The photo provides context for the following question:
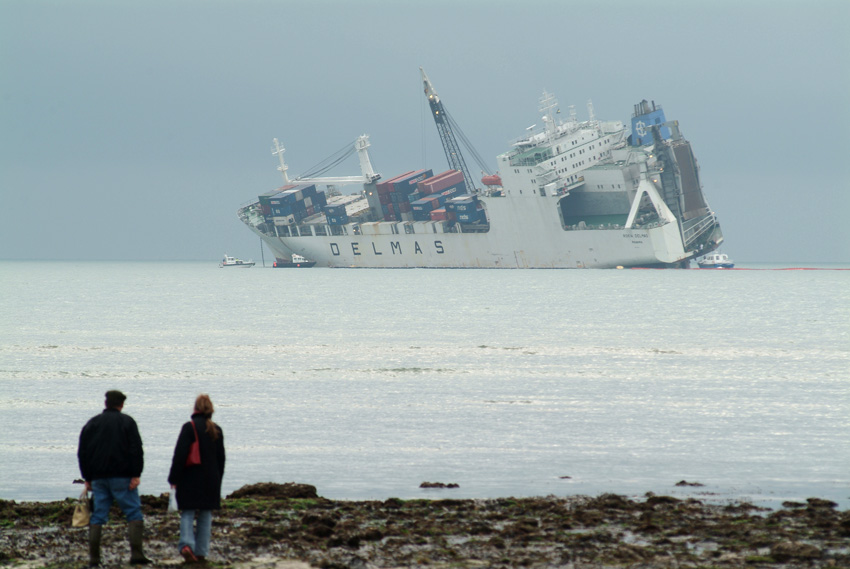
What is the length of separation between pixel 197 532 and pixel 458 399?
12465mm

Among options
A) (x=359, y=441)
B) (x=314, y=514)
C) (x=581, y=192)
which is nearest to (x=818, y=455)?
(x=359, y=441)

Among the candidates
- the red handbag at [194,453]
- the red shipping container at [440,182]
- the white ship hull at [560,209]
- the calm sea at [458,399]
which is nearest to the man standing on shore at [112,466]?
the red handbag at [194,453]

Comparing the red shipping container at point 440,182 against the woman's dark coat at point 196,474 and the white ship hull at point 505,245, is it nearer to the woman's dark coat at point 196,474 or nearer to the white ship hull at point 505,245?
the white ship hull at point 505,245

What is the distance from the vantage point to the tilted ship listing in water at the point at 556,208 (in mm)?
75812

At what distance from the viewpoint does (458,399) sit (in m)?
Result: 19.5

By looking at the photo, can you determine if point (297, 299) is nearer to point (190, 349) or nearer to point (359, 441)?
point (190, 349)

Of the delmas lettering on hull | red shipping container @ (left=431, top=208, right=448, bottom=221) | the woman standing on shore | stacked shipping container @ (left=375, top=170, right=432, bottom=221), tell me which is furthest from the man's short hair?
stacked shipping container @ (left=375, top=170, right=432, bottom=221)

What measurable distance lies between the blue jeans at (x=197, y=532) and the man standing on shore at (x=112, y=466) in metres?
0.33

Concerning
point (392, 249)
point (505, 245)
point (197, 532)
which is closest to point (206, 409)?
point (197, 532)

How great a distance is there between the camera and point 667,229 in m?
74.6

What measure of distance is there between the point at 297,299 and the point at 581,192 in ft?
96.7

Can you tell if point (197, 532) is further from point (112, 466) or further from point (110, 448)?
point (110, 448)

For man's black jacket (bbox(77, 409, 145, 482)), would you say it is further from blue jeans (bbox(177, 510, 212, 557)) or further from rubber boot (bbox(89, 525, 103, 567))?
blue jeans (bbox(177, 510, 212, 557))

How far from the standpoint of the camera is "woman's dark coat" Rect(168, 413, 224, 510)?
7016 mm
